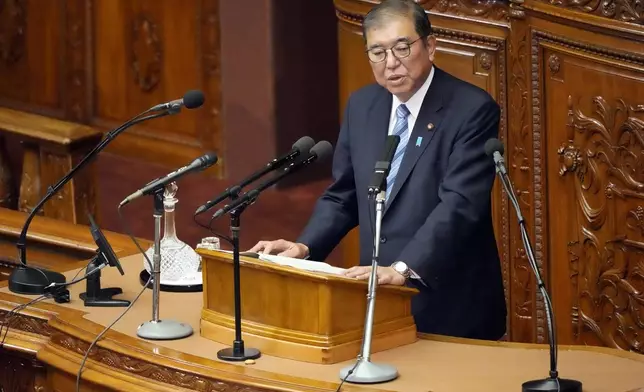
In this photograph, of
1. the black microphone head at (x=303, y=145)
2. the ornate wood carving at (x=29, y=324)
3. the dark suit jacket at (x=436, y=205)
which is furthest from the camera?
the ornate wood carving at (x=29, y=324)

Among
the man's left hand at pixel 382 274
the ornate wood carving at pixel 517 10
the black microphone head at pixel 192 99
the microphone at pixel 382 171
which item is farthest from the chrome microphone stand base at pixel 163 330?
the ornate wood carving at pixel 517 10

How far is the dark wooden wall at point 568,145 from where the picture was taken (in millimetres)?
6168

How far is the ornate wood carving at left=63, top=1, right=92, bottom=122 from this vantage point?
1026 centimetres

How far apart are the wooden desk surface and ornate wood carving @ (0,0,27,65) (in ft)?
18.8

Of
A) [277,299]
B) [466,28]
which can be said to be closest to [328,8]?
[466,28]

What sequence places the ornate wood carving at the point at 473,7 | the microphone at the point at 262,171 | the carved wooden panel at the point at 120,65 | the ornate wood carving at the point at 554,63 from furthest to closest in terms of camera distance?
the carved wooden panel at the point at 120,65 → the ornate wood carving at the point at 473,7 → the ornate wood carving at the point at 554,63 → the microphone at the point at 262,171

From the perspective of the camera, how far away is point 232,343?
475 centimetres

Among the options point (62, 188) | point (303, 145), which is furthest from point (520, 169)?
point (303, 145)

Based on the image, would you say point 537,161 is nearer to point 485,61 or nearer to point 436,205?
point 485,61

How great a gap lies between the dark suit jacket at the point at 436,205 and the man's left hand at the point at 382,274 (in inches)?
7.6

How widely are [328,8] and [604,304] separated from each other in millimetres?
3646

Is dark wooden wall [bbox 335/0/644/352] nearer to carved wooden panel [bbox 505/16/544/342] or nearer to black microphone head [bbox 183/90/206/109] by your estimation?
carved wooden panel [bbox 505/16/544/342]

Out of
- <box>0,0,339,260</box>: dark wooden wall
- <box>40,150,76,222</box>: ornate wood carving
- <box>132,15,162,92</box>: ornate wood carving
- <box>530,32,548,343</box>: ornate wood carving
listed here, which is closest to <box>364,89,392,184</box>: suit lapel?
<box>530,32,548,343</box>: ornate wood carving

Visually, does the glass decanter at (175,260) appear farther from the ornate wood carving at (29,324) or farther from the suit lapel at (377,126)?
the suit lapel at (377,126)
